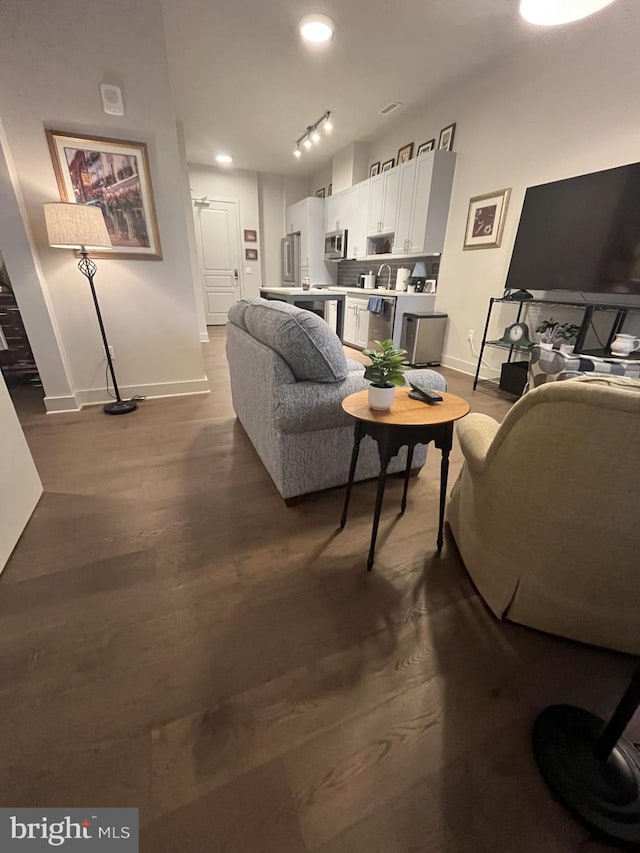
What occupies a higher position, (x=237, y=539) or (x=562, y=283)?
(x=562, y=283)

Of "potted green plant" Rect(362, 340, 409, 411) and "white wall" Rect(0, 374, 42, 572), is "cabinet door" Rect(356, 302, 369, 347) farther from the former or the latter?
"white wall" Rect(0, 374, 42, 572)

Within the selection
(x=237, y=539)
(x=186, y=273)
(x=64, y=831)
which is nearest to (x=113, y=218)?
(x=186, y=273)

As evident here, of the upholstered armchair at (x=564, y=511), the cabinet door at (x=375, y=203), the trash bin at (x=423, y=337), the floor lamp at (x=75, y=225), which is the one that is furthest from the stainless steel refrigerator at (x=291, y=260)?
the upholstered armchair at (x=564, y=511)

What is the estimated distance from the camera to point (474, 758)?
2.79ft

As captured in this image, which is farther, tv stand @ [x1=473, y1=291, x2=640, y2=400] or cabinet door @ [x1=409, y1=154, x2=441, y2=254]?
cabinet door @ [x1=409, y1=154, x2=441, y2=254]

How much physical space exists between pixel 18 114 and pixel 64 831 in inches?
142

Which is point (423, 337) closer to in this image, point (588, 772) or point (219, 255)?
point (588, 772)

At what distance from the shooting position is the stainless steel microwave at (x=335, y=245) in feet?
18.3

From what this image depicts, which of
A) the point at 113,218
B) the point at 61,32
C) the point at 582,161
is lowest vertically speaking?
the point at 113,218

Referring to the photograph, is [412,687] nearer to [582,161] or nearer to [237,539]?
[237,539]

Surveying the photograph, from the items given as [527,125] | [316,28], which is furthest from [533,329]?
[316,28]

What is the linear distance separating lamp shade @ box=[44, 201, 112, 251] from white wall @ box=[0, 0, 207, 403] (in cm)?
38

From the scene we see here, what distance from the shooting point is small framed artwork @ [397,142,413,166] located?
4.31 metres

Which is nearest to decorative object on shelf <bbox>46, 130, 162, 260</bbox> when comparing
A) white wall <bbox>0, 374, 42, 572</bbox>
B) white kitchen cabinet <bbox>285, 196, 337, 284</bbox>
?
white wall <bbox>0, 374, 42, 572</bbox>
